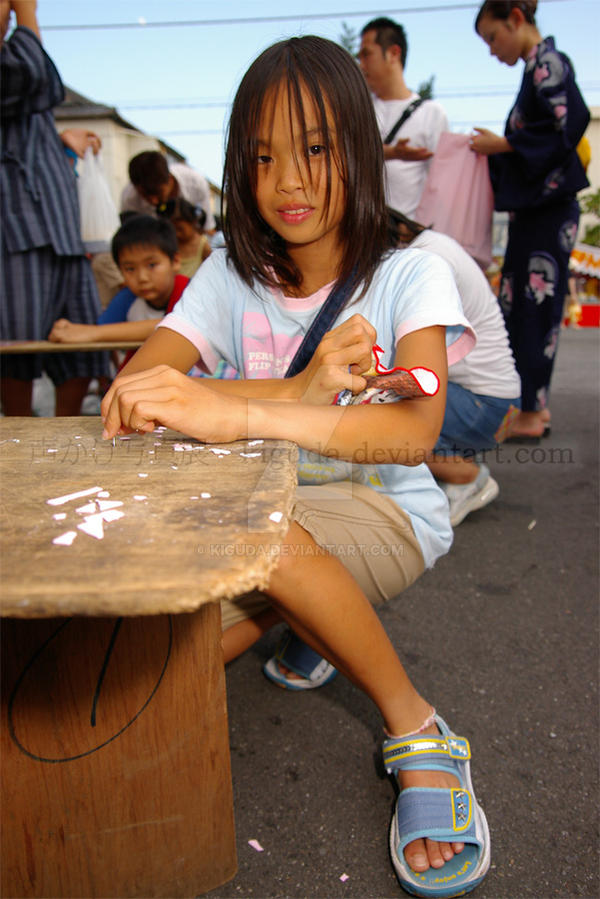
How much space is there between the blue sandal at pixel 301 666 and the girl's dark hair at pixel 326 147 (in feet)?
2.63

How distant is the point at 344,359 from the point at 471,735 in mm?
857

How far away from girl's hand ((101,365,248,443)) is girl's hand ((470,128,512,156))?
235 centimetres

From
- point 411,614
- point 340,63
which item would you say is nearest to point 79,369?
point 411,614

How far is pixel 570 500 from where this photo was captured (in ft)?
8.63

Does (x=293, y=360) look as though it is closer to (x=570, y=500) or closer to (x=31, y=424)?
(x=31, y=424)

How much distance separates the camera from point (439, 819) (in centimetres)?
102

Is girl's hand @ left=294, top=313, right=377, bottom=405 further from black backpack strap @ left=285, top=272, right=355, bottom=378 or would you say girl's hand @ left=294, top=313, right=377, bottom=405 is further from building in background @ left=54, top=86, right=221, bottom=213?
building in background @ left=54, top=86, right=221, bottom=213

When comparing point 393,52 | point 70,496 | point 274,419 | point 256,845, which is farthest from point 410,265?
point 393,52

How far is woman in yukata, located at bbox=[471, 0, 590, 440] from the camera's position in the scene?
2.57 metres

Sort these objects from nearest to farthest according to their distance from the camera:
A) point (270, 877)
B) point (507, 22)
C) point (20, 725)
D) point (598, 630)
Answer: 1. point (20, 725)
2. point (270, 877)
3. point (598, 630)
4. point (507, 22)

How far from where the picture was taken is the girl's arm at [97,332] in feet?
8.04

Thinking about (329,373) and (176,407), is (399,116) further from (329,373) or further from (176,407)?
(176,407)

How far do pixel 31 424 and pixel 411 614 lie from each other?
1.17m

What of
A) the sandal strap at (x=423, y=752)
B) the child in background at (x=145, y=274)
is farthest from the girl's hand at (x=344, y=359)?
the child in background at (x=145, y=274)
